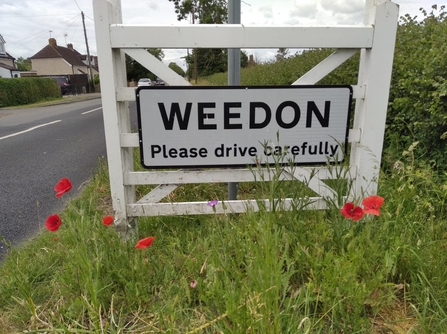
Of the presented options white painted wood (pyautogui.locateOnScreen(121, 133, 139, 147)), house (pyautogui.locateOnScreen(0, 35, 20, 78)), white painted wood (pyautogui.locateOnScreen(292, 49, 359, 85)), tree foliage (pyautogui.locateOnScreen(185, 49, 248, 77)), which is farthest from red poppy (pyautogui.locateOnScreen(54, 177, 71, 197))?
house (pyautogui.locateOnScreen(0, 35, 20, 78))

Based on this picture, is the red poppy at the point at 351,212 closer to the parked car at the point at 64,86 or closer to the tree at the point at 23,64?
the parked car at the point at 64,86

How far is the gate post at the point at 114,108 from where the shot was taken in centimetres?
204

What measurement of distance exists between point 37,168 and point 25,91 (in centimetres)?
2100

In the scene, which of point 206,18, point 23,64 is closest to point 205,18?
point 206,18

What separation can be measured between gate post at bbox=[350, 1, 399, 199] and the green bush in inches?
921

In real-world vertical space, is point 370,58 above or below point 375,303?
above

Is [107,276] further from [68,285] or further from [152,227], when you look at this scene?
[152,227]

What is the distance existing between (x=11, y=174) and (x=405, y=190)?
201 inches

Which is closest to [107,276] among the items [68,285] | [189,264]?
[68,285]

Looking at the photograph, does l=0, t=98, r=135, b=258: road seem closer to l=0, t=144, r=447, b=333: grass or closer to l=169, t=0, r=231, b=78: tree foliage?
l=0, t=144, r=447, b=333: grass

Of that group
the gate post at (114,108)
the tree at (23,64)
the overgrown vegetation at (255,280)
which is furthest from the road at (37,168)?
the tree at (23,64)

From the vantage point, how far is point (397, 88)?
3.14m

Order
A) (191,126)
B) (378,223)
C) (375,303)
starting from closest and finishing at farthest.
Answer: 1. (375,303)
2. (378,223)
3. (191,126)

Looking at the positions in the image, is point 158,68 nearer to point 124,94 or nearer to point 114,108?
point 124,94
